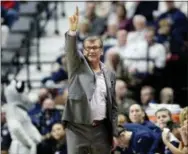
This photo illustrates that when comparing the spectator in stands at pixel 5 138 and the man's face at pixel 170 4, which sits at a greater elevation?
the man's face at pixel 170 4

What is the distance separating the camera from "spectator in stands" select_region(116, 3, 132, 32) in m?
13.8

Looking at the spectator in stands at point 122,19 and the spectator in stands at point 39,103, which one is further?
the spectator in stands at point 122,19

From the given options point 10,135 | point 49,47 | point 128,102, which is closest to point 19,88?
point 10,135

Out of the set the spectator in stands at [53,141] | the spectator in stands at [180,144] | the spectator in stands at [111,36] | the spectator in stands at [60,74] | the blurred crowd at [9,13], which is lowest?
the spectator in stands at [53,141]

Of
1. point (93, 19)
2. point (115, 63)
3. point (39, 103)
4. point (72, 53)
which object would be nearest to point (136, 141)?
point (72, 53)

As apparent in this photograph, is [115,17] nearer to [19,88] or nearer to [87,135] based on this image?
[19,88]

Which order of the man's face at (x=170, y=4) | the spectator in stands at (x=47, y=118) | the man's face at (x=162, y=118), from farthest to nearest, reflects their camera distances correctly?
the man's face at (x=170, y=4) < the spectator in stands at (x=47, y=118) < the man's face at (x=162, y=118)

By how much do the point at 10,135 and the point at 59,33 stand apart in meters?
3.59

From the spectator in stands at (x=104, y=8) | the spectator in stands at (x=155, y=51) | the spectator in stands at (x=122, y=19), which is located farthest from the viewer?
the spectator in stands at (x=104, y=8)

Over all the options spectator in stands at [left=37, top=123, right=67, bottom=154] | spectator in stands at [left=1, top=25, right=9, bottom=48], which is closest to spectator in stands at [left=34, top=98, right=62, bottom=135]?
spectator in stands at [left=37, top=123, right=67, bottom=154]

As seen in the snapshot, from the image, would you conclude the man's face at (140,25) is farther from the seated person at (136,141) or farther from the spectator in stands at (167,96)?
the seated person at (136,141)

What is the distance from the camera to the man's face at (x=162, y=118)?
31.8 feet

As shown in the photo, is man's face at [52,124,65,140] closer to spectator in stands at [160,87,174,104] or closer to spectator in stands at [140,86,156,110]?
spectator in stands at [140,86,156,110]

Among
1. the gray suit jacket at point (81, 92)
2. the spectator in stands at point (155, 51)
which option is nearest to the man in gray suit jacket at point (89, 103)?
the gray suit jacket at point (81, 92)
